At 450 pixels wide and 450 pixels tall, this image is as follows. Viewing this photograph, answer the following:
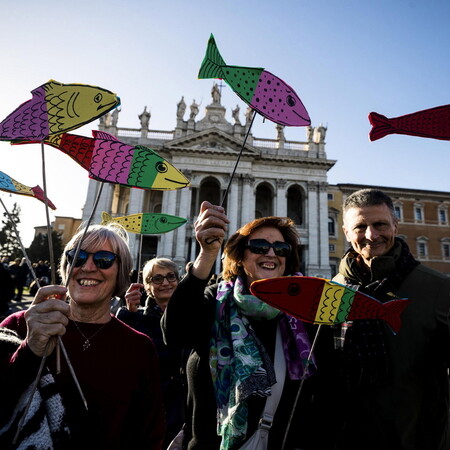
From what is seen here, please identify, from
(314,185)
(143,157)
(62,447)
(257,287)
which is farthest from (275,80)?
(314,185)

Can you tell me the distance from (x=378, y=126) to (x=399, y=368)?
136 centimetres

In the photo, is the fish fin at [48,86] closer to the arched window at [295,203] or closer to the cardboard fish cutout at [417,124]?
the cardboard fish cutout at [417,124]

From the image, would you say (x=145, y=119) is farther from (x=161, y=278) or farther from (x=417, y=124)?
(x=417, y=124)

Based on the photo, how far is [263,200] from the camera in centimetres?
2956

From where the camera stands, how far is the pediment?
26578 millimetres

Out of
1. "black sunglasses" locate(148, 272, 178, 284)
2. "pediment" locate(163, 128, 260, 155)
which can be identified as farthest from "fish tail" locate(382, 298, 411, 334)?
"pediment" locate(163, 128, 260, 155)

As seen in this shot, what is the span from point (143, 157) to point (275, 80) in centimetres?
88

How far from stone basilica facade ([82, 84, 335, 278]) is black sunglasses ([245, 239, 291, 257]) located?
75.1 feet

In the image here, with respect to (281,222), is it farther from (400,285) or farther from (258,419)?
(258,419)

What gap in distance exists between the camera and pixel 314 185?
27.7 meters

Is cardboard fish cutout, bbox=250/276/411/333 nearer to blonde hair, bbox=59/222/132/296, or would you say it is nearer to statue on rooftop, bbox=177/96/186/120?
blonde hair, bbox=59/222/132/296

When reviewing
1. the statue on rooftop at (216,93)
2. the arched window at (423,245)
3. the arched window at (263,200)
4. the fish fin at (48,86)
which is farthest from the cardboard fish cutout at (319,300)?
the arched window at (423,245)

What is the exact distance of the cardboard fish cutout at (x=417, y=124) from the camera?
1.71 m

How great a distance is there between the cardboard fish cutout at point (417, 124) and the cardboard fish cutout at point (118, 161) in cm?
116
